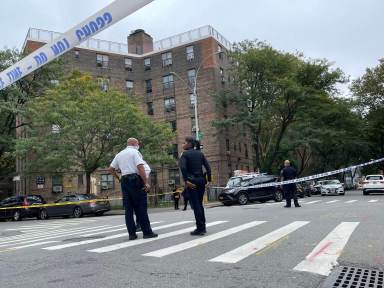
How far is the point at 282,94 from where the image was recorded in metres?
38.7

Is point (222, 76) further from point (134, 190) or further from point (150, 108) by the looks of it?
point (134, 190)

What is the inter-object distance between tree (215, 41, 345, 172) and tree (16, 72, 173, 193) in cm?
1136

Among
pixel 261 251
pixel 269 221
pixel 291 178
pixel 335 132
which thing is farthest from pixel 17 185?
pixel 261 251

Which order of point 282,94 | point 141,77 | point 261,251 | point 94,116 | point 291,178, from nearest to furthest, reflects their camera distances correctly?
1. point 261,251
2. point 291,178
3. point 94,116
4. point 282,94
5. point 141,77

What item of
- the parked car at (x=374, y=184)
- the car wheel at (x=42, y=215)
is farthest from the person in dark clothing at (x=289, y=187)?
the parked car at (x=374, y=184)

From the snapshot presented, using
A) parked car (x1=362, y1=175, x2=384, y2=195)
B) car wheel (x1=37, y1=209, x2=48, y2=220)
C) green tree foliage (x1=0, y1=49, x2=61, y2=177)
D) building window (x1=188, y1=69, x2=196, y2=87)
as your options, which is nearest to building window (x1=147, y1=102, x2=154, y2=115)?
building window (x1=188, y1=69, x2=196, y2=87)

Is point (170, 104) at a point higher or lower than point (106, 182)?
higher

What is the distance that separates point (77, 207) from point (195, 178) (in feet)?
61.2

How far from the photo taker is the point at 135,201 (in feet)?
26.4

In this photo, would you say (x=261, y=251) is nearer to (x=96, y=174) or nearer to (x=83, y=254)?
(x=83, y=254)

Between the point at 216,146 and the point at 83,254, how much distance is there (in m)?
38.7

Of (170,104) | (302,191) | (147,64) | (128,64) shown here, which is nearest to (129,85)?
(128,64)

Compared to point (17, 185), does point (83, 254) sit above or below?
below

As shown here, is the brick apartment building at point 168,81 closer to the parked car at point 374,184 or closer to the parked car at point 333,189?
the parked car at point 333,189
